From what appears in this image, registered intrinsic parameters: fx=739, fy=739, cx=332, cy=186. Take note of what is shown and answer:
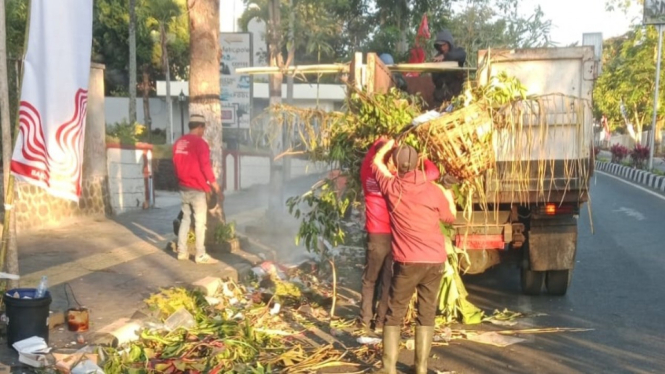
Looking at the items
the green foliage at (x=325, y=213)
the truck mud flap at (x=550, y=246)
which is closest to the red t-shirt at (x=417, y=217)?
the green foliage at (x=325, y=213)

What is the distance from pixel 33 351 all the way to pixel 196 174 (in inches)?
149

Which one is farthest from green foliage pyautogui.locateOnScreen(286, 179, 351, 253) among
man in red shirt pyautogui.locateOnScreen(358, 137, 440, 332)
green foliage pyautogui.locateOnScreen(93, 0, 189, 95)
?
green foliage pyautogui.locateOnScreen(93, 0, 189, 95)

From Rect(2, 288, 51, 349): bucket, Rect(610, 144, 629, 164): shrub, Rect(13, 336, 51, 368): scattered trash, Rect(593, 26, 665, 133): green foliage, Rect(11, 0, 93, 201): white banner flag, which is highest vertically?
Rect(593, 26, 665, 133): green foliage

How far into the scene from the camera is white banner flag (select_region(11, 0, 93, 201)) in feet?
19.6

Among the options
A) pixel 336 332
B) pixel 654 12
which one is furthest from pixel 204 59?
pixel 654 12

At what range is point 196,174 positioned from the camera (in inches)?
350

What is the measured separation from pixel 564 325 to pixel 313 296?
8.63 ft

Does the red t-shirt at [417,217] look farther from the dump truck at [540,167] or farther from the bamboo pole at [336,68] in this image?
the bamboo pole at [336,68]

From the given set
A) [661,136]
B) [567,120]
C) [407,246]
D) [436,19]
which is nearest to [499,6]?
[436,19]

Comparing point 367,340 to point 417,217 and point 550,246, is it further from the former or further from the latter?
point 550,246

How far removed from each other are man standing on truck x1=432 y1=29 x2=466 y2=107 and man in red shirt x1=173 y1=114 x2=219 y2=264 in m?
2.96

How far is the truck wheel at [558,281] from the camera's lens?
809 cm

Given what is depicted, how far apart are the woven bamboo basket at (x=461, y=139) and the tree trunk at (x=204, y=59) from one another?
4.33 meters

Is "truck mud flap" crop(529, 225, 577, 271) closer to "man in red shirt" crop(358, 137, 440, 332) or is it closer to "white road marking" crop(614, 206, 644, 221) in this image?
"man in red shirt" crop(358, 137, 440, 332)
